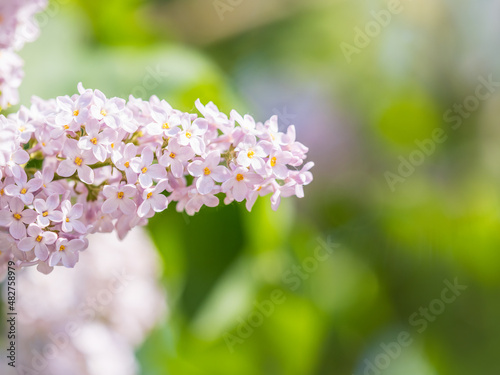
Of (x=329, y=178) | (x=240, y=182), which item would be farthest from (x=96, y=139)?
(x=329, y=178)

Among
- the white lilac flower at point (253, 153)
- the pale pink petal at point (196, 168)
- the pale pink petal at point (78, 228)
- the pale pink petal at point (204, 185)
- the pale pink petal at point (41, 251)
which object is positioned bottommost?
the pale pink petal at point (41, 251)

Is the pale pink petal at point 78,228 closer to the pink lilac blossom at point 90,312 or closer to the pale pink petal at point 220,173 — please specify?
the pale pink petal at point 220,173

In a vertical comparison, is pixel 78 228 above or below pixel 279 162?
below

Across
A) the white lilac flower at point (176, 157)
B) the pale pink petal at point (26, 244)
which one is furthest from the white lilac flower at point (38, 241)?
the white lilac flower at point (176, 157)

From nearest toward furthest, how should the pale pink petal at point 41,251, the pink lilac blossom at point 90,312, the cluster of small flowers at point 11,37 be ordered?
the pale pink petal at point 41,251 → the cluster of small flowers at point 11,37 → the pink lilac blossom at point 90,312

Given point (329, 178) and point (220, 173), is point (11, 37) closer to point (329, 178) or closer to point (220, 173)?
point (220, 173)

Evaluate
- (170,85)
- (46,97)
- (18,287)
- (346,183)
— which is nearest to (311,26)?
(346,183)
